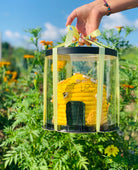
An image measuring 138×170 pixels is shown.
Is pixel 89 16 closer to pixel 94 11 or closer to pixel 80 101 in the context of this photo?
pixel 94 11

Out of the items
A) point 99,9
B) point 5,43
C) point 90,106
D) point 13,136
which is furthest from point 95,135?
point 5,43

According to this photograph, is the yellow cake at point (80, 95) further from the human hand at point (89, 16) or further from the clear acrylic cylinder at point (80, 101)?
the human hand at point (89, 16)

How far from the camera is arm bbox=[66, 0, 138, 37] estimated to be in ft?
6.50

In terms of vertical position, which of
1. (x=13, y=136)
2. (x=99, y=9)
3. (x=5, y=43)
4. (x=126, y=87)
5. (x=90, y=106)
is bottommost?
(x=13, y=136)

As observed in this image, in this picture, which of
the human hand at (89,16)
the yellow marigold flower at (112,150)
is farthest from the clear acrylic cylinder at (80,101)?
the yellow marigold flower at (112,150)

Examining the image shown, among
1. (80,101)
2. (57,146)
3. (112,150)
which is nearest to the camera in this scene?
(80,101)

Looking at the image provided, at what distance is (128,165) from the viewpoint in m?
2.44

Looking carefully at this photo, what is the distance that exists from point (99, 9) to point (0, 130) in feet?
6.47

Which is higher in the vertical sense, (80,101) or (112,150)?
(80,101)

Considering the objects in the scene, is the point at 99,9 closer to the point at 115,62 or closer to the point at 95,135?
the point at 115,62

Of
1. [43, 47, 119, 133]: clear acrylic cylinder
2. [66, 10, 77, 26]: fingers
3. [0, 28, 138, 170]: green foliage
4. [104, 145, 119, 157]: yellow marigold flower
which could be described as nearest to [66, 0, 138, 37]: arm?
[66, 10, 77, 26]: fingers

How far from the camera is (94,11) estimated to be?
1988mm

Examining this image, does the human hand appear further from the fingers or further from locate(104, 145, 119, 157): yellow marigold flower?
locate(104, 145, 119, 157): yellow marigold flower

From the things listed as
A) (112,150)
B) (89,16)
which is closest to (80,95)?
(89,16)
